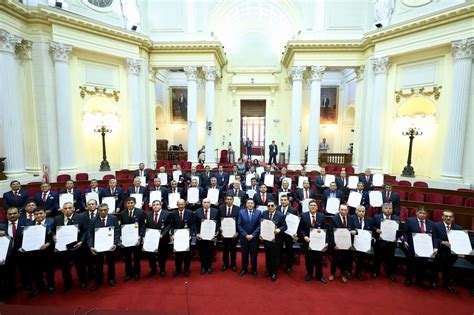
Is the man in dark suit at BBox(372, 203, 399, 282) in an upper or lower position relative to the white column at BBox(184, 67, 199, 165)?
lower

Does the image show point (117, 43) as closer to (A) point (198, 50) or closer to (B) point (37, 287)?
(A) point (198, 50)

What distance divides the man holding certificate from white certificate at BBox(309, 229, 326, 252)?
64 cm

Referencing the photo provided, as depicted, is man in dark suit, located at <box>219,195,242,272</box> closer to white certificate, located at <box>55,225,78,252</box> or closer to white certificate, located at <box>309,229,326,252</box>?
white certificate, located at <box>309,229,326,252</box>

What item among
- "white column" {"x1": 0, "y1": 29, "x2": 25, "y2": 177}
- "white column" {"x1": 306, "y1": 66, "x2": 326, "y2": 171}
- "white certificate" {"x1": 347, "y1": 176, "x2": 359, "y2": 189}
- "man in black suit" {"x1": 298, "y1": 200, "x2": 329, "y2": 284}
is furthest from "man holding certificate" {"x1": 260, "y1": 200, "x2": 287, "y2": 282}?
"white column" {"x1": 0, "y1": 29, "x2": 25, "y2": 177}

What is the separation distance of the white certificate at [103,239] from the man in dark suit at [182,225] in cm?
131

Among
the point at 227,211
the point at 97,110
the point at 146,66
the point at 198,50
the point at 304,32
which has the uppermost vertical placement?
the point at 304,32

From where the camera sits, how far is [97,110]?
13953mm

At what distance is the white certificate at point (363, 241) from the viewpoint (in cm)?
512

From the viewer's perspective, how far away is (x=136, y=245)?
206 inches

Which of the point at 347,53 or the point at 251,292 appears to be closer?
the point at 251,292

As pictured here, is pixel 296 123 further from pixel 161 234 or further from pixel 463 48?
pixel 161 234

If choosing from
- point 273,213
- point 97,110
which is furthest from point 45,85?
point 273,213

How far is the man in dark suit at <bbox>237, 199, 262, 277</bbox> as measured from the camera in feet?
18.4

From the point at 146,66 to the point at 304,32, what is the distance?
1004cm
